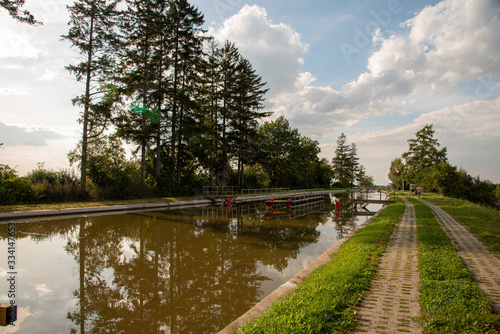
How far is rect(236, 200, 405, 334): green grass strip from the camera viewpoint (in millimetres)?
3371

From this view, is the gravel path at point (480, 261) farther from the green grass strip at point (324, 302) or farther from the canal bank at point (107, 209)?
the canal bank at point (107, 209)

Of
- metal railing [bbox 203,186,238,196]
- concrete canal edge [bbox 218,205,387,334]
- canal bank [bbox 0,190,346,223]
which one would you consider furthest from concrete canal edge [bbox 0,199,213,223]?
concrete canal edge [bbox 218,205,387,334]

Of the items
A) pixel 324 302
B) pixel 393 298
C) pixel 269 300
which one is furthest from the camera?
pixel 269 300

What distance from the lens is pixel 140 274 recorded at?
650 centimetres

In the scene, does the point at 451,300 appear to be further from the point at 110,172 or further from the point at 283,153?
the point at 283,153

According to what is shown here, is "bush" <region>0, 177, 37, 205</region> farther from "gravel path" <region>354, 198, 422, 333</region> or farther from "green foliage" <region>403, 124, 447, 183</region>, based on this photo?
"green foliage" <region>403, 124, 447, 183</region>

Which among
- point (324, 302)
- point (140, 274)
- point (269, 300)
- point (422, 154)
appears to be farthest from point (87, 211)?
point (422, 154)

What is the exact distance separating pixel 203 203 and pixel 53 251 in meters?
16.6

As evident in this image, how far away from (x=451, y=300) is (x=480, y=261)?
3.41m

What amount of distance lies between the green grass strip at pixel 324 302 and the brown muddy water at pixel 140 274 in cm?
111

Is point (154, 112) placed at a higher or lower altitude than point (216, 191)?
higher

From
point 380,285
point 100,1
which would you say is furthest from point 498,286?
point 100,1

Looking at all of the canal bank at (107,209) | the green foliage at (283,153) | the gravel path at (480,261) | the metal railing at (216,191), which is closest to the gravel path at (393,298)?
the gravel path at (480,261)

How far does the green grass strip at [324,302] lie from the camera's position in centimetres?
337
